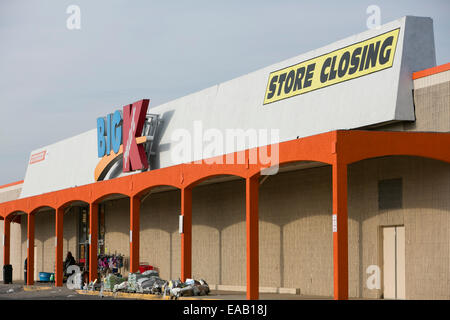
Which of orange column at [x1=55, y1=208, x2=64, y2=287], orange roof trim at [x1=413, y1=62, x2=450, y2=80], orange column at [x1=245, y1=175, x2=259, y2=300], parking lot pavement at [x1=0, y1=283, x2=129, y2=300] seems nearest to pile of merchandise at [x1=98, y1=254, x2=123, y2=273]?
orange column at [x1=55, y1=208, x2=64, y2=287]

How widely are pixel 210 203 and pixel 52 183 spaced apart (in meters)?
16.4

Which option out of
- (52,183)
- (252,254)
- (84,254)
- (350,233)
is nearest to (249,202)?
(252,254)

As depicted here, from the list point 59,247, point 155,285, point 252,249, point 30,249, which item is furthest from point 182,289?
point 30,249

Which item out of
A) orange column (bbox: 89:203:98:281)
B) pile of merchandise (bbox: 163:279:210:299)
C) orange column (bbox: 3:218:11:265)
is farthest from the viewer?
orange column (bbox: 3:218:11:265)

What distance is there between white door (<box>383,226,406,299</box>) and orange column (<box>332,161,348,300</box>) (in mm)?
3241

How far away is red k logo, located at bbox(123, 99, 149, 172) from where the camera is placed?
31.7m

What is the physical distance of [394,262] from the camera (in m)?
20.4

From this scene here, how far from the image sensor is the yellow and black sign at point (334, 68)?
67.5 ft

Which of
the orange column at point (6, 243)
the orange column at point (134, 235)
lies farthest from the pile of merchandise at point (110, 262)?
the orange column at point (134, 235)

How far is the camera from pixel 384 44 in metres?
20.6

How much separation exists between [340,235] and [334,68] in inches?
258

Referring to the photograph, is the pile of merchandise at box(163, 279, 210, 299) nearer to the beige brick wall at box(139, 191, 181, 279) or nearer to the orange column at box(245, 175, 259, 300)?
the orange column at box(245, 175, 259, 300)

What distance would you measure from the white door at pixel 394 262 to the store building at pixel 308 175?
1.5 inches
